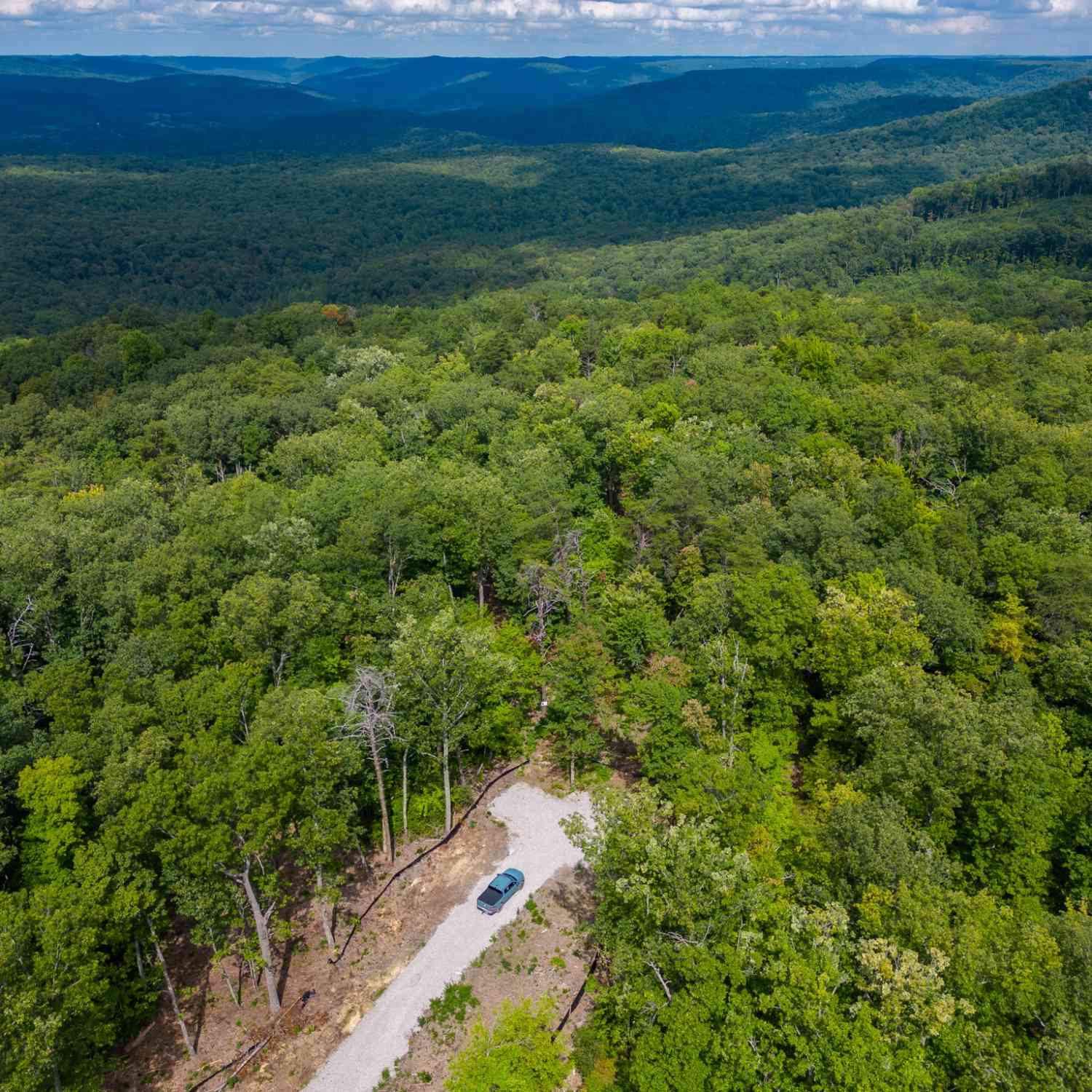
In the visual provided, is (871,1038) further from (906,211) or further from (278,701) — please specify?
(906,211)

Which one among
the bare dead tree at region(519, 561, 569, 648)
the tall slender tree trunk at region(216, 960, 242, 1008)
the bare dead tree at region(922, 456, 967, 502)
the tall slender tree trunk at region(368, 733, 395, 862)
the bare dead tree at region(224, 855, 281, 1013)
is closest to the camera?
the bare dead tree at region(224, 855, 281, 1013)

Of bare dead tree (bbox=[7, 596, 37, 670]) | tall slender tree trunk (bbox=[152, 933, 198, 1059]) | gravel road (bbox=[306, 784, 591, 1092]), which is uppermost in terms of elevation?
bare dead tree (bbox=[7, 596, 37, 670])

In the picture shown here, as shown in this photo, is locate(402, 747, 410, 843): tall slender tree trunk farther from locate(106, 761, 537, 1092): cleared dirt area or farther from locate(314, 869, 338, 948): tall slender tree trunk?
locate(314, 869, 338, 948): tall slender tree trunk

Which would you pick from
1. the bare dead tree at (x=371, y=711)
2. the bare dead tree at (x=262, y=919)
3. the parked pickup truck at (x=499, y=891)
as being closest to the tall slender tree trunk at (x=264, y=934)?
→ the bare dead tree at (x=262, y=919)

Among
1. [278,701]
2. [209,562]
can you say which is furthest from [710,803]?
[209,562]

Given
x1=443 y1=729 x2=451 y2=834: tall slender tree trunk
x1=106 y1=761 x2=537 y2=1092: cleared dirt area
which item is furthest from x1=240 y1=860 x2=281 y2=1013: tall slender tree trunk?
x1=443 y1=729 x2=451 y2=834: tall slender tree trunk

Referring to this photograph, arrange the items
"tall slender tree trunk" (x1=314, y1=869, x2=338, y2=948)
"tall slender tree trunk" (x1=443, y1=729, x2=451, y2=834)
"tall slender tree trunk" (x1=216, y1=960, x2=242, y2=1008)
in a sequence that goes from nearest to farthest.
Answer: "tall slender tree trunk" (x1=216, y1=960, x2=242, y2=1008) < "tall slender tree trunk" (x1=314, y1=869, x2=338, y2=948) < "tall slender tree trunk" (x1=443, y1=729, x2=451, y2=834)

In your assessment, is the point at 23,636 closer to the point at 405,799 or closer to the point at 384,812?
the point at 384,812

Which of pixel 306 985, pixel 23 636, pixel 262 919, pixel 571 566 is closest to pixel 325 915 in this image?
pixel 306 985
